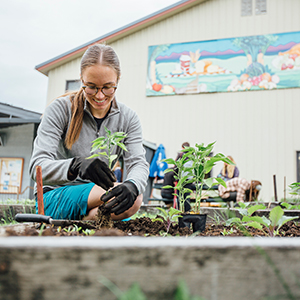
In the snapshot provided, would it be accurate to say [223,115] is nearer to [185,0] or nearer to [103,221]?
[185,0]

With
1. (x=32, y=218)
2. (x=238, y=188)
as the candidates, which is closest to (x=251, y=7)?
(x=238, y=188)

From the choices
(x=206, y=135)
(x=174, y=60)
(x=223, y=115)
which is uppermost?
(x=174, y=60)

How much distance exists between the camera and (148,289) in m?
0.49

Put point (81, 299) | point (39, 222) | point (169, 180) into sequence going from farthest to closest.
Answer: point (169, 180) < point (39, 222) < point (81, 299)

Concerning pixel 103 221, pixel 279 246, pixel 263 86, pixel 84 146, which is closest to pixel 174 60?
pixel 263 86

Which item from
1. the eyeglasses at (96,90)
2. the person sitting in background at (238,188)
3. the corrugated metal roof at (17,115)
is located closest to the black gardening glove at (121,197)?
the eyeglasses at (96,90)

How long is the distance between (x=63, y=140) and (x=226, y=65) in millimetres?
8478

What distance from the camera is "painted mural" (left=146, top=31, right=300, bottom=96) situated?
930 cm

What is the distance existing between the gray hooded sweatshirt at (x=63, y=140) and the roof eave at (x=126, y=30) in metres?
9.52

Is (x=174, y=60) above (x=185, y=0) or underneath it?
underneath

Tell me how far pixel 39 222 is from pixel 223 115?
913cm

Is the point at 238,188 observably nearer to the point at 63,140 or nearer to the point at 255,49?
the point at 63,140

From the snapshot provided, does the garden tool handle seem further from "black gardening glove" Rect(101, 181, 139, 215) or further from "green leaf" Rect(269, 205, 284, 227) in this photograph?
"green leaf" Rect(269, 205, 284, 227)

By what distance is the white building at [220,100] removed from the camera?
9328 millimetres
